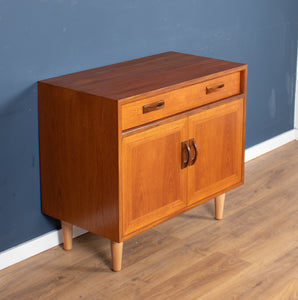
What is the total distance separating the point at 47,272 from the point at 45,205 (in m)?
0.32

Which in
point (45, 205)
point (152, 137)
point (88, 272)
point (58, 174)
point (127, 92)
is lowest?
point (88, 272)

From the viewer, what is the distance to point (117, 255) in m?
2.72

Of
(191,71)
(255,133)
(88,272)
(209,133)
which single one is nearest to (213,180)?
(209,133)

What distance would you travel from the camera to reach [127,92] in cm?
250

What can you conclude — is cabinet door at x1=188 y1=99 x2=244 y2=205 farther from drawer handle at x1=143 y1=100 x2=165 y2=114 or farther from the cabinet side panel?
the cabinet side panel

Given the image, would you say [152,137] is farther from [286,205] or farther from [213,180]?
[286,205]

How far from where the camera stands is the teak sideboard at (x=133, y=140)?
252cm

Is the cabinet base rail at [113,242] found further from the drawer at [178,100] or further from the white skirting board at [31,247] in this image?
the drawer at [178,100]

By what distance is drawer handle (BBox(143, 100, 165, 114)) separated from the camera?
8.39 ft

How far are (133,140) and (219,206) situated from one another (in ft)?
2.97

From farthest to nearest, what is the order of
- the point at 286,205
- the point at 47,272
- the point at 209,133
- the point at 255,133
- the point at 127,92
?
the point at 255,133 → the point at 286,205 → the point at 209,133 → the point at 47,272 → the point at 127,92

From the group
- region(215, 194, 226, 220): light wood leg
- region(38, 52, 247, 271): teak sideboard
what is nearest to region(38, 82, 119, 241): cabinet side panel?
region(38, 52, 247, 271): teak sideboard

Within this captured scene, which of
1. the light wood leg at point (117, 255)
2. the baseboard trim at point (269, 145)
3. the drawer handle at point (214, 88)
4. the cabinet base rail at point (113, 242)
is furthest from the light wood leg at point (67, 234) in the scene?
the baseboard trim at point (269, 145)

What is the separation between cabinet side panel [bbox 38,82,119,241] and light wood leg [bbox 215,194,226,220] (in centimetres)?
80
